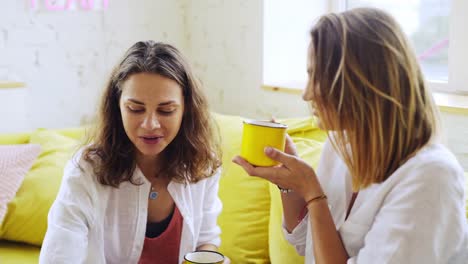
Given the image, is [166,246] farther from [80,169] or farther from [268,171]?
[268,171]

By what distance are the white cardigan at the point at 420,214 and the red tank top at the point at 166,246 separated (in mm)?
540

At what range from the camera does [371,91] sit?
41.6 inches

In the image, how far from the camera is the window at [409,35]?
2086 mm

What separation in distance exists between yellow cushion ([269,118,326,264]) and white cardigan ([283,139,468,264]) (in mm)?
524

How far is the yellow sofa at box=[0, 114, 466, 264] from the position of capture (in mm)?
1851

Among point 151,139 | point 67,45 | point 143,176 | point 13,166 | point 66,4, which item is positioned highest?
point 66,4

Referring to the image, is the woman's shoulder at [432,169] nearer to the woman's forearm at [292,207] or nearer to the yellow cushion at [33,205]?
the woman's forearm at [292,207]

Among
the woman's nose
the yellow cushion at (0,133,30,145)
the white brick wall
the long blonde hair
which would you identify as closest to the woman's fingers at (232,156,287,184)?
the long blonde hair

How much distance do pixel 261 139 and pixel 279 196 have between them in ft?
1.92

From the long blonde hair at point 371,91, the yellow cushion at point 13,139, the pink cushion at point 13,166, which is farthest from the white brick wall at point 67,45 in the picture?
the long blonde hair at point 371,91

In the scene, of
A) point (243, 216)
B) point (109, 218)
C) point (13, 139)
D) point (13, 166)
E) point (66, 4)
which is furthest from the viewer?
point (66, 4)

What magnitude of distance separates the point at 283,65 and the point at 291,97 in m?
0.26

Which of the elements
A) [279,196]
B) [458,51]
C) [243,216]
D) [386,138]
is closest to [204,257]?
[386,138]

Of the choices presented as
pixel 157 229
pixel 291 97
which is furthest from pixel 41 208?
pixel 291 97
